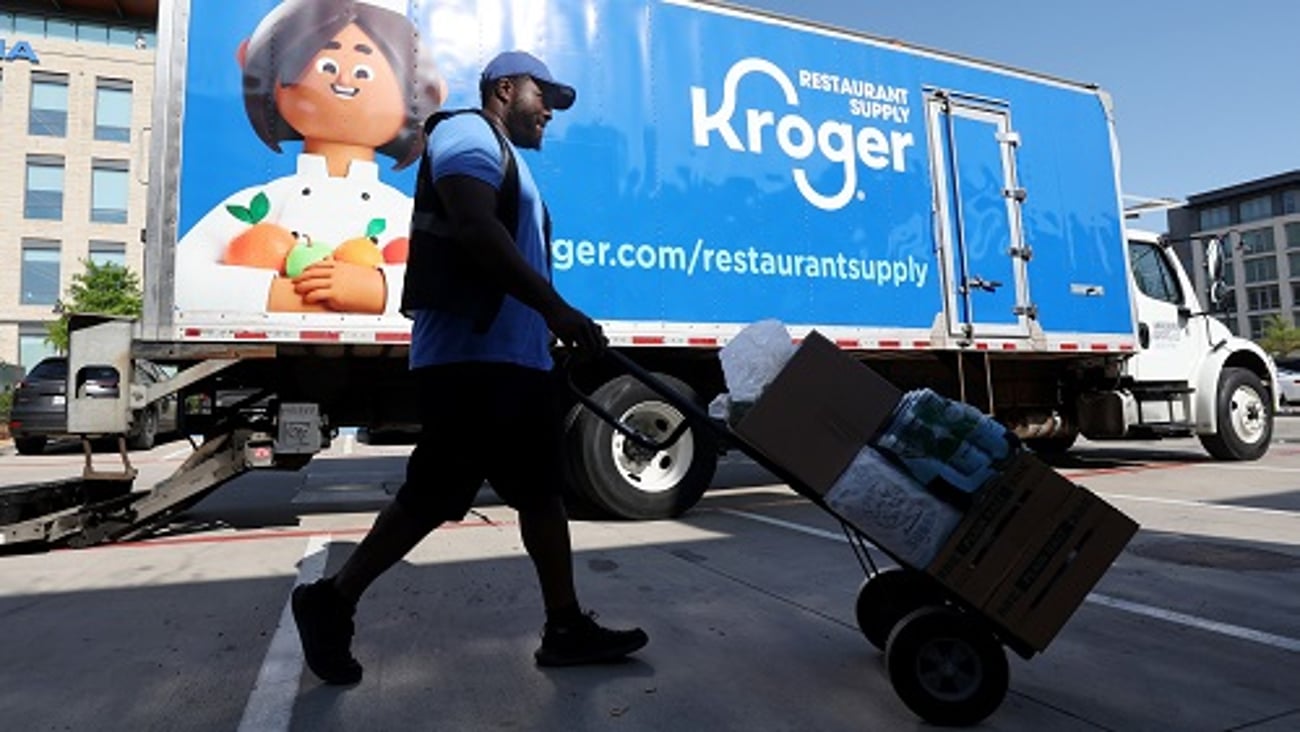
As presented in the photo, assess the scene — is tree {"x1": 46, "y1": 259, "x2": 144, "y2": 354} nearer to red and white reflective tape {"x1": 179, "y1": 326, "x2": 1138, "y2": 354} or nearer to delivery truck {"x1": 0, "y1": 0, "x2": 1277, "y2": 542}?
delivery truck {"x1": 0, "y1": 0, "x2": 1277, "y2": 542}

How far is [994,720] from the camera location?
7.21 ft

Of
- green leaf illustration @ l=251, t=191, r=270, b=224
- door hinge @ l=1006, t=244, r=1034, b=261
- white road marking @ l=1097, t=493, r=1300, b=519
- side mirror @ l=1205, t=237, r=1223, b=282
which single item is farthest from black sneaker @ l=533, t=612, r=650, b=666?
side mirror @ l=1205, t=237, r=1223, b=282

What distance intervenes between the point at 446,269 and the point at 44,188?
141 feet

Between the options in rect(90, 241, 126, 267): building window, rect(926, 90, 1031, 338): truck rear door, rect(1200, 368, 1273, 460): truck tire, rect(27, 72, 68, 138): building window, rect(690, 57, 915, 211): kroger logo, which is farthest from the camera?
rect(90, 241, 126, 267): building window

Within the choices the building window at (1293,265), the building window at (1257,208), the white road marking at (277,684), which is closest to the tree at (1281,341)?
the building window at (1293,265)

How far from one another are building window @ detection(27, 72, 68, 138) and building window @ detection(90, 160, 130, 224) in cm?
211

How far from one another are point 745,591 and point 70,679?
2.62 metres

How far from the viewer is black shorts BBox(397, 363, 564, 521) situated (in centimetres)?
240

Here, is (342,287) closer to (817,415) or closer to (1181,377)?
(817,415)

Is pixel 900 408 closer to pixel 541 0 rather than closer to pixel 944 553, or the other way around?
pixel 944 553

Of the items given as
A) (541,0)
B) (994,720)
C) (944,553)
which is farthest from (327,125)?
(994,720)

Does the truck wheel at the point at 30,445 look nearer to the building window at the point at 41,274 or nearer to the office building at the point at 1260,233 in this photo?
the building window at the point at 41,274

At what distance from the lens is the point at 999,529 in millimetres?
2168

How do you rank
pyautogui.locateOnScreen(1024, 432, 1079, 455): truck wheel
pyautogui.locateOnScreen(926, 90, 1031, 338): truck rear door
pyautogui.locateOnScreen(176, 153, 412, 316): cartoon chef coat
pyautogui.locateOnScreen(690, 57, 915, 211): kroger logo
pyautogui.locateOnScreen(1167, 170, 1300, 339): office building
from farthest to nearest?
pyautogui.locateOnScreen(1167, 170, 1300, 339): office building → pyautogui.locateOnScreen(1024, 432, 1079, 455): truck wheel → pyautogui.locateOnScreen(926, 90, 1031, 338): truck rear door → pyautogui.locateOnScreen(690, 57, 915, 211): kroger logo → pyautogui.locateOnScreen(176, 153, 412, 316): cartoon chef coat
